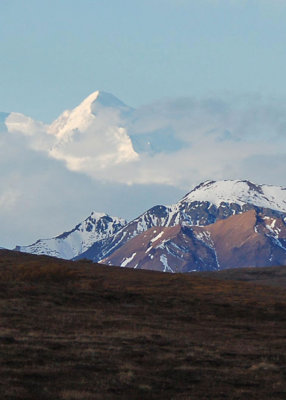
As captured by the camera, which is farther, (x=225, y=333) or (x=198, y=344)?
(x=225, y=333)

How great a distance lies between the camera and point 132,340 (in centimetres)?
4353

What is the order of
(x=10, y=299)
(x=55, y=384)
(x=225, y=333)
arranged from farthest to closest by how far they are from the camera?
(x=10, y=299)
(x=225, y=333)
(x=55, y=384)

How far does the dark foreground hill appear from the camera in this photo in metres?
30.9

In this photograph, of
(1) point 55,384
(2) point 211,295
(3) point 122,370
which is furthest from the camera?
(2) point 211,295

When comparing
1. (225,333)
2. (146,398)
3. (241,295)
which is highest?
(241,295)

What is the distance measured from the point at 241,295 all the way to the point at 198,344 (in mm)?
36521

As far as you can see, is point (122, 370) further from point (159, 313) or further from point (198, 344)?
point (159, 313)

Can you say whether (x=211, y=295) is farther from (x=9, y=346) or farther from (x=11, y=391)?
(x=11, y=391)

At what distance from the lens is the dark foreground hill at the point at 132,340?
102ft

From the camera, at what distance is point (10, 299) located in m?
59.4

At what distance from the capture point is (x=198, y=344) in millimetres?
43812

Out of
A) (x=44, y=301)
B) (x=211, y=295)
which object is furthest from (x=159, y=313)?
(x=211, y=295)

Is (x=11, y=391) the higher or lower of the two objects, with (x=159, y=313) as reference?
lower

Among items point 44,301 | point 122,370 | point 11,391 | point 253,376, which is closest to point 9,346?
point 122,370
